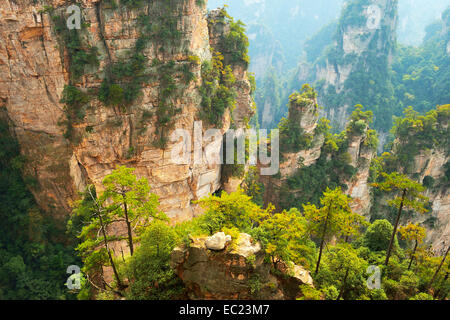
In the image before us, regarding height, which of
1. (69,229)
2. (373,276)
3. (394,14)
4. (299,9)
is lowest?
(69,229)

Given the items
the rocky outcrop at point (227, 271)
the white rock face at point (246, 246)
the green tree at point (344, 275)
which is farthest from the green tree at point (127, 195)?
the green tree at point (344, 275)

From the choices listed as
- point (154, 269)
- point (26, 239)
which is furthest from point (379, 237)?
point (26, 239)

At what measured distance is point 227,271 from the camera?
950 centimetres

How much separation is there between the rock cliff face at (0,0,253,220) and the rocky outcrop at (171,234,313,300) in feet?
39.2

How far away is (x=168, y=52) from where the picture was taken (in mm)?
19156

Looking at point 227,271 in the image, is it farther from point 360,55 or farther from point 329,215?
point 360,55

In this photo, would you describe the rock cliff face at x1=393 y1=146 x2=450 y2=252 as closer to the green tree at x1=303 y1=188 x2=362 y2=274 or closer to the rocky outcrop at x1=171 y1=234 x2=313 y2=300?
the green tree at x1=303 y1=188 x2=362 y2=274

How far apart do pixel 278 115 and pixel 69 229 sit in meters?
73.7

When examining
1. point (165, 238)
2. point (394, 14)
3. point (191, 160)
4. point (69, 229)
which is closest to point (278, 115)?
point (394, 14)

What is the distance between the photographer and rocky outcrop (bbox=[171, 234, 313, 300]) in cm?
946

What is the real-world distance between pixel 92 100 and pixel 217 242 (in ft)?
46.6

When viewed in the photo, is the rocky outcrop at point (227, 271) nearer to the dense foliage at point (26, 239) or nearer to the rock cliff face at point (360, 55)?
the dense foliage at point (26, 239)
